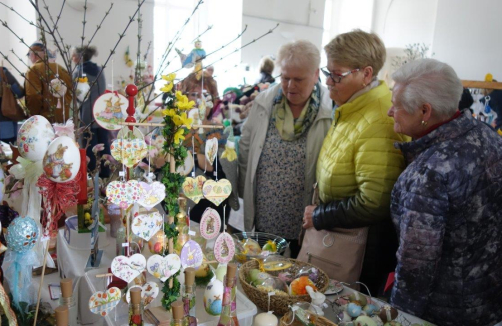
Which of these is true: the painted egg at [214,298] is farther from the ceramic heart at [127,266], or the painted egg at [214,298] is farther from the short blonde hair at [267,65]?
the short blonde hair at [267,65]

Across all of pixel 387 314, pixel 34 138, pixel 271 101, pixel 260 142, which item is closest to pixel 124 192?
pixel 34 138

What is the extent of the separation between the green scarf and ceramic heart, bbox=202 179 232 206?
858 mm

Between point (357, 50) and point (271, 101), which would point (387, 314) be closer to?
point (357, 50)

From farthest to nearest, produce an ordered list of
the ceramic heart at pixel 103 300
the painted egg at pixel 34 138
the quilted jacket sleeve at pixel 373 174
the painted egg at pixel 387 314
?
1. the quilted jacket sleeve at pixel 373 174
2. the painted egg at pixel 387 314
3. the painted egg at pixel 34 138
4. the ceramic heart at pixel 103 300

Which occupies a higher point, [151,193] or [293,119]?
[293,119]

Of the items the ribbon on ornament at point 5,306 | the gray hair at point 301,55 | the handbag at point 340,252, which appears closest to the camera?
the ribbon on ornament at point 5,306

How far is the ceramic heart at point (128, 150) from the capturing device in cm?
97

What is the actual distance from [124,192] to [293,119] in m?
1.10

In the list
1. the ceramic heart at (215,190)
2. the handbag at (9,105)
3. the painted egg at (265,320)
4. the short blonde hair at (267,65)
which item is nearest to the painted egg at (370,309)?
the painted egg at (265,320)

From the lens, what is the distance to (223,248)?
108cm

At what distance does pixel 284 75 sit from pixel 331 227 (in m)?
0.73

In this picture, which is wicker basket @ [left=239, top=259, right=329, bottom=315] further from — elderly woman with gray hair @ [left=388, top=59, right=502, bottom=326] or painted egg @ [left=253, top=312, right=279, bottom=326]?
elderly woman with gray hair @ [left=388, top=59, right=502, bottom=326]

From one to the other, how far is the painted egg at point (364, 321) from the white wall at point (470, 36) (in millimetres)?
6526

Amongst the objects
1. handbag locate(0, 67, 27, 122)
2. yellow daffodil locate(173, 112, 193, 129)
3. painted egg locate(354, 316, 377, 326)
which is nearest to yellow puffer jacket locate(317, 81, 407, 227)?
painted egg locate(354, 316, 377, 326)
